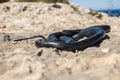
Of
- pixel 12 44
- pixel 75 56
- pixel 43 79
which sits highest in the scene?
pixel 43 79

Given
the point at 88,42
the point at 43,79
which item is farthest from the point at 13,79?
the point at 88,42

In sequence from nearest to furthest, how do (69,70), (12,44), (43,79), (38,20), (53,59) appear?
(43,79) → (69,70) → (53,59) → (12,44) → (38,20)

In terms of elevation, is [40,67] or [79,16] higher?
[40,67]

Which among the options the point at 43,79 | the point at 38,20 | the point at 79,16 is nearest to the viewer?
the point at 43,79

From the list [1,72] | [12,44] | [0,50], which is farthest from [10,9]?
[1,72]

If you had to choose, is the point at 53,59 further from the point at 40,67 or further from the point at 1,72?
the point at 1,72

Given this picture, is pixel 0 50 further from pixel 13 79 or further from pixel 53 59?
pixel 13 79

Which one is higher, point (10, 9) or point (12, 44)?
point (12, 44)

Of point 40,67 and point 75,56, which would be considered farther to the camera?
point 75,56

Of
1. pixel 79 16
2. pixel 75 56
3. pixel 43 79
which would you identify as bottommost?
pixel 79 16
